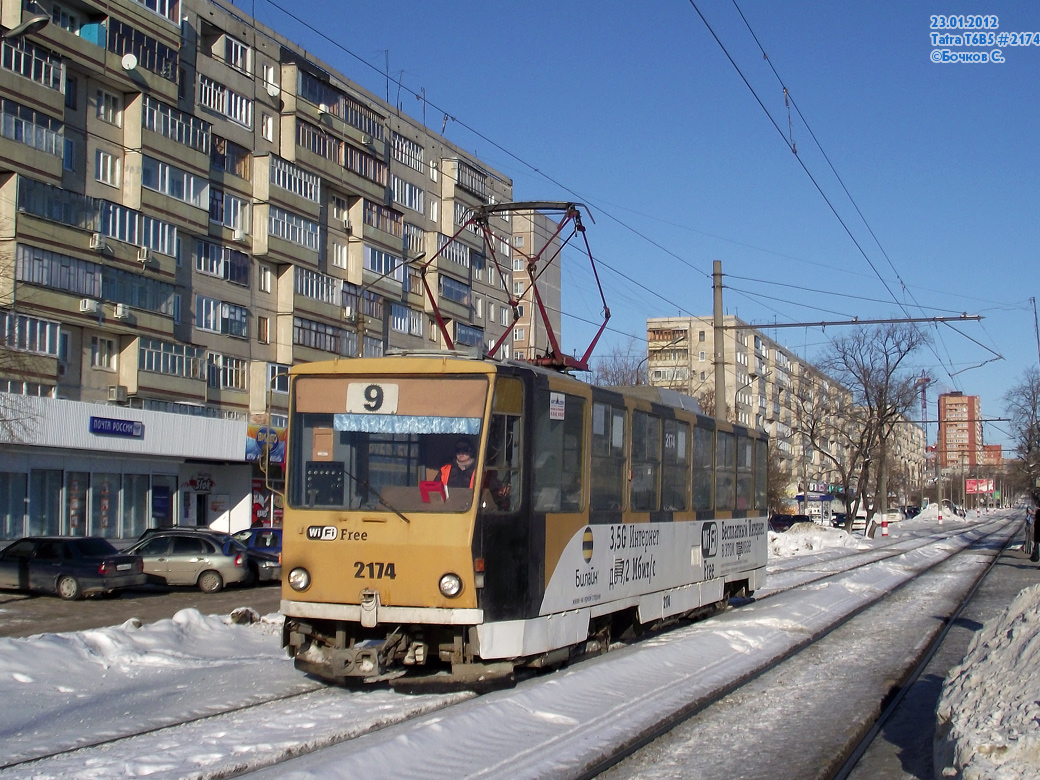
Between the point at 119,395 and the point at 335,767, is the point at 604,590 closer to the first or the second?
the point at 335,767

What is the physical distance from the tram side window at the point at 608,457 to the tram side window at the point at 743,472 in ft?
16.4

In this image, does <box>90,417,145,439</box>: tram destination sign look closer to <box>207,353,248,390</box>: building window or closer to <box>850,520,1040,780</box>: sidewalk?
<box>207,353,248,390</box>: building window

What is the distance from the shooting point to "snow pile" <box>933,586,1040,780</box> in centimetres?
589

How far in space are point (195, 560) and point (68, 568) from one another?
9.31 ft

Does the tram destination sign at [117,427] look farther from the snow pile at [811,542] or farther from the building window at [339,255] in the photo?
the snow pile at [811,542]

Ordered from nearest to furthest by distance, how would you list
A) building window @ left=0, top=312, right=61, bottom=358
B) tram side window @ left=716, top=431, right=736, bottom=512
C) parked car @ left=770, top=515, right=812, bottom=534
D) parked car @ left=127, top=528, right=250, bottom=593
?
tram side window @ left=716, top=431, right=736, bottom=512 → parked car @ left=127, top=528, right=250, bottom=593 → building window @ left=0, top=312, right=61, bottom=358 → parked car @ left=770, top=515, right=812, bottom=534

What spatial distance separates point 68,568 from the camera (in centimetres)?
2116

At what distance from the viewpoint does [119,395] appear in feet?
119

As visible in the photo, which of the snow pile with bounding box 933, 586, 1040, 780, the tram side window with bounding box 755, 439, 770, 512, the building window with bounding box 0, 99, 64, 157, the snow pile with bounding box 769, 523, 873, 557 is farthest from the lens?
the snow pile with bounding box 769, 523, 873, 557

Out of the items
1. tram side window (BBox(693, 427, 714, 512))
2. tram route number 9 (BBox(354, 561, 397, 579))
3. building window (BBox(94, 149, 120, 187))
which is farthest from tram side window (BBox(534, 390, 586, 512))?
building window (BBox(94, 149, 120, 187))

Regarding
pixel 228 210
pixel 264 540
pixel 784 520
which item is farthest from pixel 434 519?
pixel 784 520

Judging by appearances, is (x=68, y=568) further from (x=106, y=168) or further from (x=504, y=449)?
(x=106, y=168)

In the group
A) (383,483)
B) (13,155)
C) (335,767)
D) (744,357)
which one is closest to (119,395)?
(13,155)

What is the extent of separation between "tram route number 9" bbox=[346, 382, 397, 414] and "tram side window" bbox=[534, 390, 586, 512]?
1.30 m
